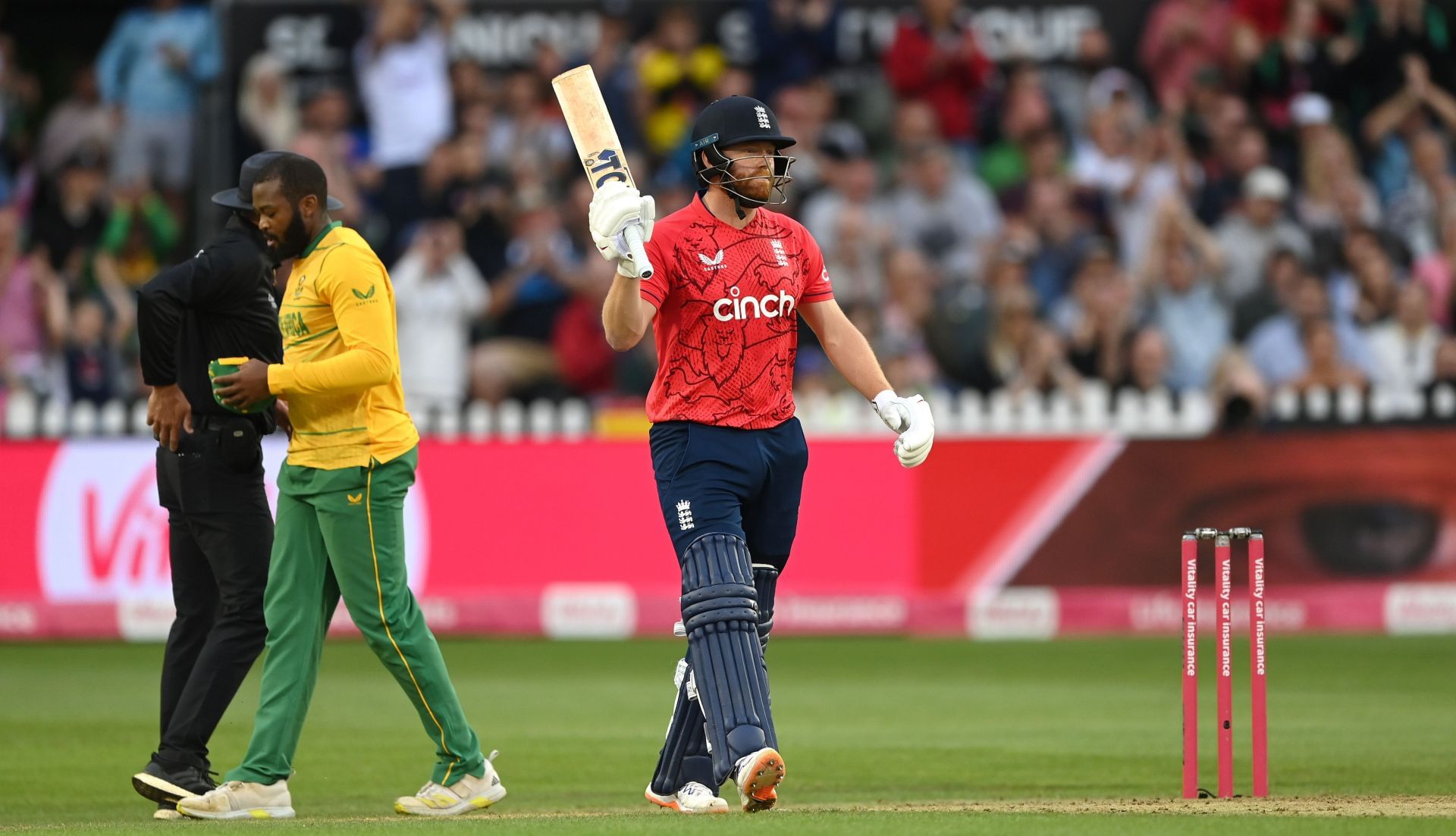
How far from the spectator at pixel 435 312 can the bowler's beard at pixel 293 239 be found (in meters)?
9.62

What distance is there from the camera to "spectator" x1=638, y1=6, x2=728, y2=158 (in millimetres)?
18672

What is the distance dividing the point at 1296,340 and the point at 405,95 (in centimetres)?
795

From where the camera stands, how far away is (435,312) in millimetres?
17062

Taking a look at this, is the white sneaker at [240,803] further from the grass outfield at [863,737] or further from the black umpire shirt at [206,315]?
the black umpire shirt at [206,315]

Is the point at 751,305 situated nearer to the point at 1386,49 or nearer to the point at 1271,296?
the point at 1271,296

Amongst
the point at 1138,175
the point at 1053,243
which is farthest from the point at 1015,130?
the point at 1053,243

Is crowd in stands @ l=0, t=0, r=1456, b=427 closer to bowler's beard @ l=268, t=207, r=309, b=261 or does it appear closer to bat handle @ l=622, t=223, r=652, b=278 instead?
bowler's beard @ l=268, t=207, r=309, b=261

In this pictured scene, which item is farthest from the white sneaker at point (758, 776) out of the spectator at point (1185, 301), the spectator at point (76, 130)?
the spectator at point (76, 130)

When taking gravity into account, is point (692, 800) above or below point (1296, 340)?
below

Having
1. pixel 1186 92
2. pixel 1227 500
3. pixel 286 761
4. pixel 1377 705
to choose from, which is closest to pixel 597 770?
pixel 286 761

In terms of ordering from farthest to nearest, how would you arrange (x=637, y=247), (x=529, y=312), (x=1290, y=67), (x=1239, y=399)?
(x=1290, y=67), (x=529, y=312), (x=1239, y=399), (x=637, y=247)

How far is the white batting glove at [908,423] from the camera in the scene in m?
7.16

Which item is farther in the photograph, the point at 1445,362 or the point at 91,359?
the point at 91,359

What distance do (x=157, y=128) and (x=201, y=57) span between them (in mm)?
783
